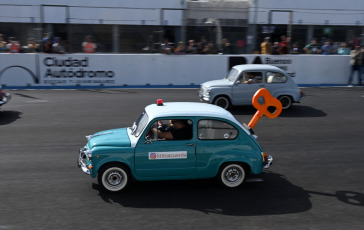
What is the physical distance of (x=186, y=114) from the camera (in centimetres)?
686

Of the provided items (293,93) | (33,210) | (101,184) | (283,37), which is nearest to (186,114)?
(101,184)

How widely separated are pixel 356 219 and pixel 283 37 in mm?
15026

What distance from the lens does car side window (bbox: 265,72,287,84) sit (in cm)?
1378

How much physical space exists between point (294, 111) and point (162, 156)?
8501 mm

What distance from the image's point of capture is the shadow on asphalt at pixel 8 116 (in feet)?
39.8

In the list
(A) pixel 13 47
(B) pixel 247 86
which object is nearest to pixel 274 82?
(B) pixel 247 86

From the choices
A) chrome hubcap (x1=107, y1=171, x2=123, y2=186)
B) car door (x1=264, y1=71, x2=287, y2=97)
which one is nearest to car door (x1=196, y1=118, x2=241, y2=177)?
chrome hubcap (x1=107, y1=171, x2=123, y2=186)

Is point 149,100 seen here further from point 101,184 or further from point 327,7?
point 327,7

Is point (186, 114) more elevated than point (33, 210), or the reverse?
point (186, 114)

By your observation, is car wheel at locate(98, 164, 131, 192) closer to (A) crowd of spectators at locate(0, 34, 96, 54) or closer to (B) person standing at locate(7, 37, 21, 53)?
(A) crowd of spectators at locate(0, 34, 96, 54)

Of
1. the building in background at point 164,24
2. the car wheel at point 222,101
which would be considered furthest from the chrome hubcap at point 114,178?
Answer: the building in background at point 164,24

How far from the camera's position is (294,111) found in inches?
555

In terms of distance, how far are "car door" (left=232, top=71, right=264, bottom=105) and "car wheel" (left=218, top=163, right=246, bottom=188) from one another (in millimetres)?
6834

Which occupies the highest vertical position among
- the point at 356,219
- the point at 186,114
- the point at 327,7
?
the point at 327,7
